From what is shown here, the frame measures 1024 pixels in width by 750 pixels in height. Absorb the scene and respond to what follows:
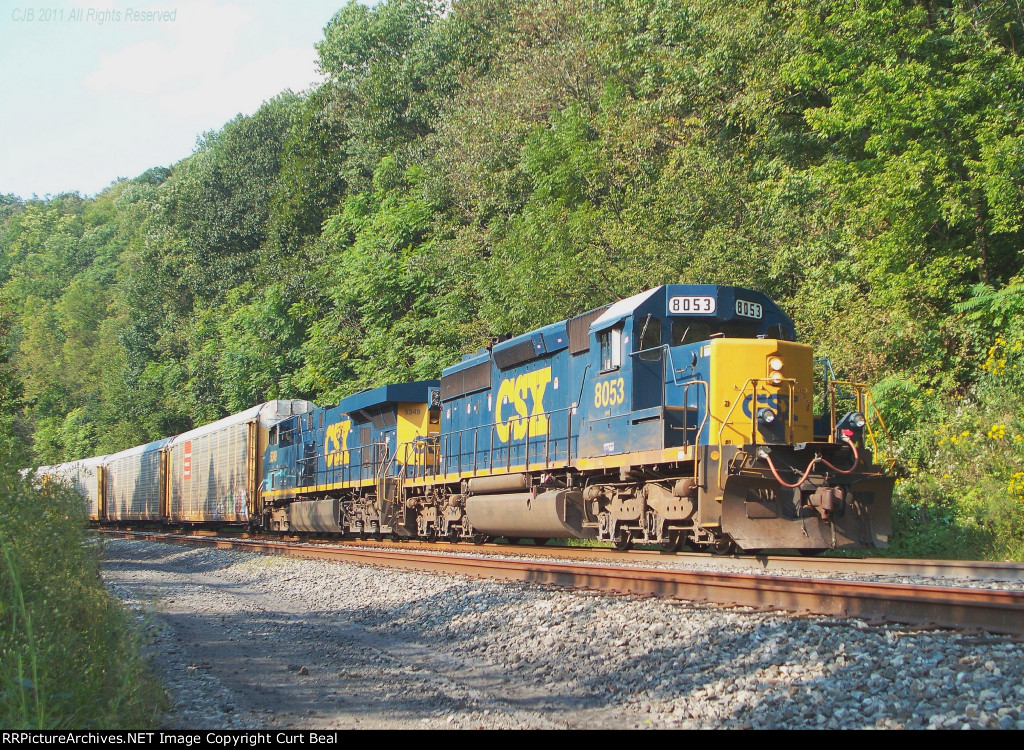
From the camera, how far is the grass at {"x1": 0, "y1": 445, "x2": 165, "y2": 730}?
480 cm

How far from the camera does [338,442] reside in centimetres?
2128

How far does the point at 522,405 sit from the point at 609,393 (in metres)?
2.92

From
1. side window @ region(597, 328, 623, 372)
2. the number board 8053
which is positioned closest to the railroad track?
side window @ region(597, 328, 623, 372)

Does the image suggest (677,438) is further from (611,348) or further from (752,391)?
(611,348)

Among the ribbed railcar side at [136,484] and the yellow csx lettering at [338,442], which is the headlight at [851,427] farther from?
the ribbed railcar side at [136,484]

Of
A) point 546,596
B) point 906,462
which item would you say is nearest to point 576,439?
point 546,596

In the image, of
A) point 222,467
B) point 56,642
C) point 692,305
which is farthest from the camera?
point 222,467

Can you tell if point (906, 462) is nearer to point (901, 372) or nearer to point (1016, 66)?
point (901, 372)

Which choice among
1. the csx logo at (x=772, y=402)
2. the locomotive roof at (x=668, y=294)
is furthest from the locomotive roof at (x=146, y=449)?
the csx logo at (x=772, y=402)

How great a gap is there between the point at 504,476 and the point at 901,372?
7.41 meters

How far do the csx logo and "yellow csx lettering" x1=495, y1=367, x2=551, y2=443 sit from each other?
375cm

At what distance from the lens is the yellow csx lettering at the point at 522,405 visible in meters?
13.6

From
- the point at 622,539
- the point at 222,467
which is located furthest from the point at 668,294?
the point at 222,467

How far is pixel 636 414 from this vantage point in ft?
35.4
